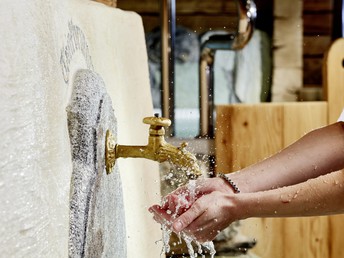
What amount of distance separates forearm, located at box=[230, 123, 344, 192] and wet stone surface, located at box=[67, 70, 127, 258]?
38 cm

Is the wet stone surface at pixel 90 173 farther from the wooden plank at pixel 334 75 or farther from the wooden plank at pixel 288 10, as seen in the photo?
the wooden plank at pixel 288 10

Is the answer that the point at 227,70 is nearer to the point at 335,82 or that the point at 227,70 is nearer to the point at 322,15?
the point at 322,15

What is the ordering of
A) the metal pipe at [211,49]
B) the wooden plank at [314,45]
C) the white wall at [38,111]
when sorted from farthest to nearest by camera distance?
1. the wooden plank at [314,45]
2. the metal pipe at [211,49]
3. the white wall at [38,111]

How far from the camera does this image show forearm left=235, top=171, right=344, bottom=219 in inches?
42.1

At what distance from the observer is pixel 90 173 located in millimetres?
883

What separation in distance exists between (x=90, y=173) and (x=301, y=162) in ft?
1.99

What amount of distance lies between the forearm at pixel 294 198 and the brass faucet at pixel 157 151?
0.39 feet

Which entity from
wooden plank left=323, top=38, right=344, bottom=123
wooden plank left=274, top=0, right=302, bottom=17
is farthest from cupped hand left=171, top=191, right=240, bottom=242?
wooden plank left=274, top=0, right=302, bottom=17

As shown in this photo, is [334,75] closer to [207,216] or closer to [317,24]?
[317,24]

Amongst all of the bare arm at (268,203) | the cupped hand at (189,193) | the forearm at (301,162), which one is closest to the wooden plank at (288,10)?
the forearm at (301,162)

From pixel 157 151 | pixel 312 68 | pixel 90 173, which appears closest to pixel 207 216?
pixel 157 151

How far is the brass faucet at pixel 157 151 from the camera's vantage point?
994 millimetres

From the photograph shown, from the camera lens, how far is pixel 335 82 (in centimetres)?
246

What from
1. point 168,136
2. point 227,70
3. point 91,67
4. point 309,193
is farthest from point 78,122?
point 227,70
